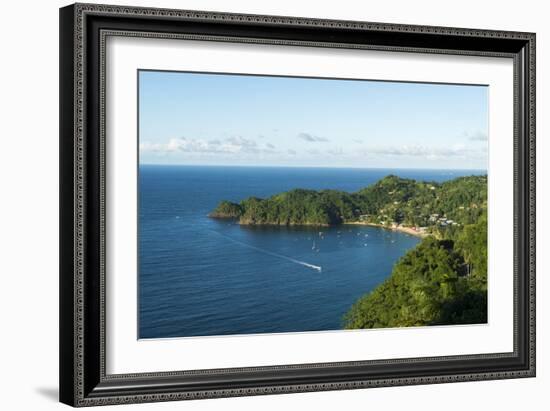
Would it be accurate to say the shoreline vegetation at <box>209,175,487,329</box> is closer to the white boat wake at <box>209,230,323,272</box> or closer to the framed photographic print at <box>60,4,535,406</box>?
the framed photographic print at <box>60,4,535,406</box>

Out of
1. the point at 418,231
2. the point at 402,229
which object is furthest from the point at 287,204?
the point at 418,231

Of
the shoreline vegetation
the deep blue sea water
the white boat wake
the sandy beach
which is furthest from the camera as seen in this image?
the sandy beach

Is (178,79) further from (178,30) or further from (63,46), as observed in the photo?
(63,46)

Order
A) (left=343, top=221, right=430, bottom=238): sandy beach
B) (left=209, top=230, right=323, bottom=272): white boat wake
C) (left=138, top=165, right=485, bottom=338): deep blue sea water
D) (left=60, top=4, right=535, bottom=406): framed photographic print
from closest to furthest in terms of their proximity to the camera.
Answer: (left=60, top=4, right=535, bottom=406): framed photographic print, (left=138, top=165, right=485, bottom=338): deep blue sea water, (left=209, top=230, right=323, bottom=272): white boat wake, (left=343, top=221, right=430, bottom=238): sandy beach

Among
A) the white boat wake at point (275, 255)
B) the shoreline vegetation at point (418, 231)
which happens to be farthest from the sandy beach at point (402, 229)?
the white boat wake at point (275, 255)

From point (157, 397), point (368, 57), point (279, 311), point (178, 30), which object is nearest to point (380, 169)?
point (368, 57)

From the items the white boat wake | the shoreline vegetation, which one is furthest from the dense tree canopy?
the white boat wake

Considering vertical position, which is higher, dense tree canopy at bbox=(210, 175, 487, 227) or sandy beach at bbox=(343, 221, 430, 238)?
dense tree canopy at bbox=(210, 175, 487, 227)

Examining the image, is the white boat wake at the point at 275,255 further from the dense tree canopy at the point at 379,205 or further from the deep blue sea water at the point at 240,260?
the dense tree canopy at the point at 379,205
